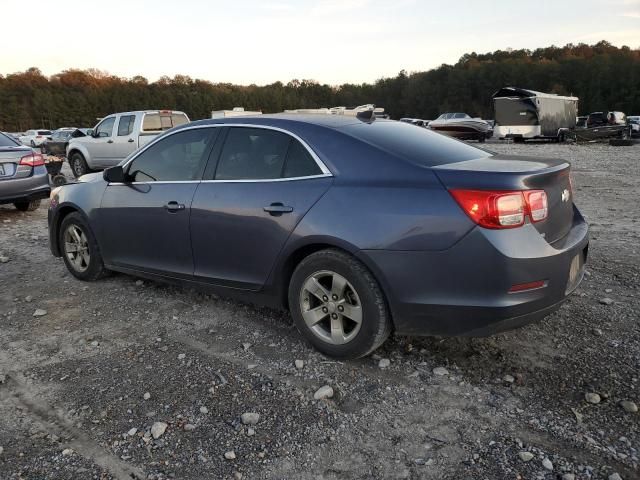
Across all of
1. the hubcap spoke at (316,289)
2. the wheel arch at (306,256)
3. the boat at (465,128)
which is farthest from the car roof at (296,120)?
the boat at (465,128)

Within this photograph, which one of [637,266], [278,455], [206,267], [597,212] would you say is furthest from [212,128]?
[597,212]

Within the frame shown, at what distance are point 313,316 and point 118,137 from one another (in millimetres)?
12951

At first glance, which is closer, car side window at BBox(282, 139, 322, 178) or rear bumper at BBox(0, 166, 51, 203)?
car side window at BBox(282, 139, 322, 178)

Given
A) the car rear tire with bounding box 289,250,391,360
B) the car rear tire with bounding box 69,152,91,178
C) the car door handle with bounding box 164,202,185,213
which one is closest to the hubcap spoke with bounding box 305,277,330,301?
the car rear tire with bounding box 289,250,391,360

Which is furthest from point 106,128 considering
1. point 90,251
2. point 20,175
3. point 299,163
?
point 299,163

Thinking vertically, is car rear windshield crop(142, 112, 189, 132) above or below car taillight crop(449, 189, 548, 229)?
above

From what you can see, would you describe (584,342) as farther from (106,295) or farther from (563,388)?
(106,295)

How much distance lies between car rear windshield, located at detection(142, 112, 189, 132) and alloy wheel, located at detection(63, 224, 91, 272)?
9747 millimetres

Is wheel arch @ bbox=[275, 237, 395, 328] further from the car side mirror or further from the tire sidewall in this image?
the tire sidewall

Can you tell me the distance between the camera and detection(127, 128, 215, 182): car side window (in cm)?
408

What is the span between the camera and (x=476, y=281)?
2803 millimetres

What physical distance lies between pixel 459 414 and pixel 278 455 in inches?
38.9

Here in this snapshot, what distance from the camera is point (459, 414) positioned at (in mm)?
2768

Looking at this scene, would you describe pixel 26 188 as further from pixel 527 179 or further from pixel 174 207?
pixel 527 179
